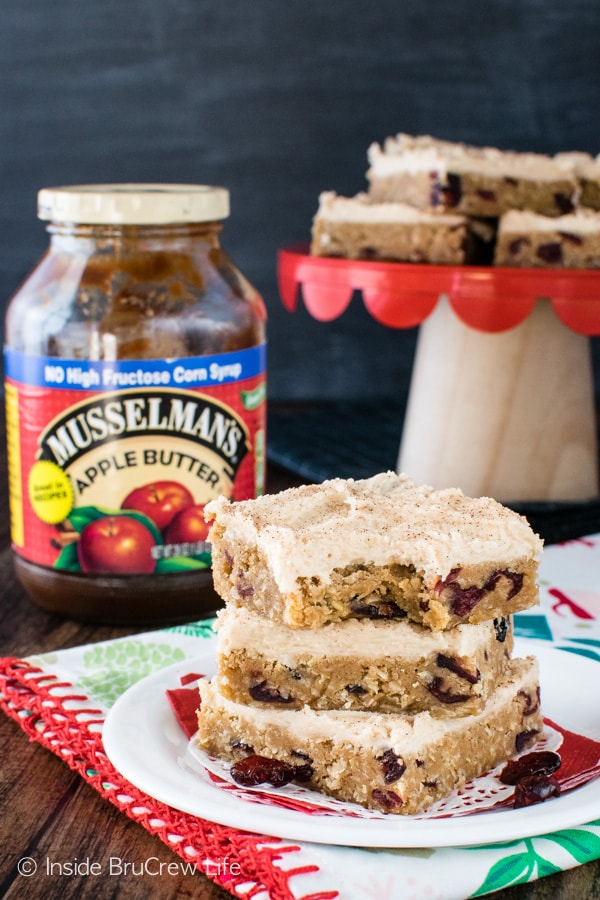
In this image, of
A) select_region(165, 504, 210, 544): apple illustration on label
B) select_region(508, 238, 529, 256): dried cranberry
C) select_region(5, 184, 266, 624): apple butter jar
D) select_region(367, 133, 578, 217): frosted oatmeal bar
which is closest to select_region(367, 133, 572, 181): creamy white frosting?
select_region(367, 133, 578, 217): frosted oatmeal bar

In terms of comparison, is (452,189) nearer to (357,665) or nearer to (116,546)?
(116,546)

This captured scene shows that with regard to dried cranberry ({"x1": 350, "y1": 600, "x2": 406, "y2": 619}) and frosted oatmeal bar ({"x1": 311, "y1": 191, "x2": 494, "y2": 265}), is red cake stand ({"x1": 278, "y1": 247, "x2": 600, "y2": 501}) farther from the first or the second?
dried cranberry ({"x1": 350, "y1": 600, "x2": 406, "y2": 619})

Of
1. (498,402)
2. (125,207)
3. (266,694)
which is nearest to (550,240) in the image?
(498,402)

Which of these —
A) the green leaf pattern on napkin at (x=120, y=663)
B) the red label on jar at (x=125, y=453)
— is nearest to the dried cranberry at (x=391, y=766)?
the green leaf pattern on napkin at (x=120, y=663)

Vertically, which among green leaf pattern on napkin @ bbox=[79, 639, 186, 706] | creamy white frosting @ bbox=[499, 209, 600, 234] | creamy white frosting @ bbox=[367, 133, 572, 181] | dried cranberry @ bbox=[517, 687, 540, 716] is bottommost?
green leaf pattern on napkin @ bbox=[79, 639, 186, 706]

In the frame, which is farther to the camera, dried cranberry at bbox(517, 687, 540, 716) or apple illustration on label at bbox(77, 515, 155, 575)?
apple illustration on label at bbox(77, 515, 155, 575)

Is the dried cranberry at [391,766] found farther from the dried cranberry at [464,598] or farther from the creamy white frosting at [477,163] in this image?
the creamy white frosting at [477,163]
